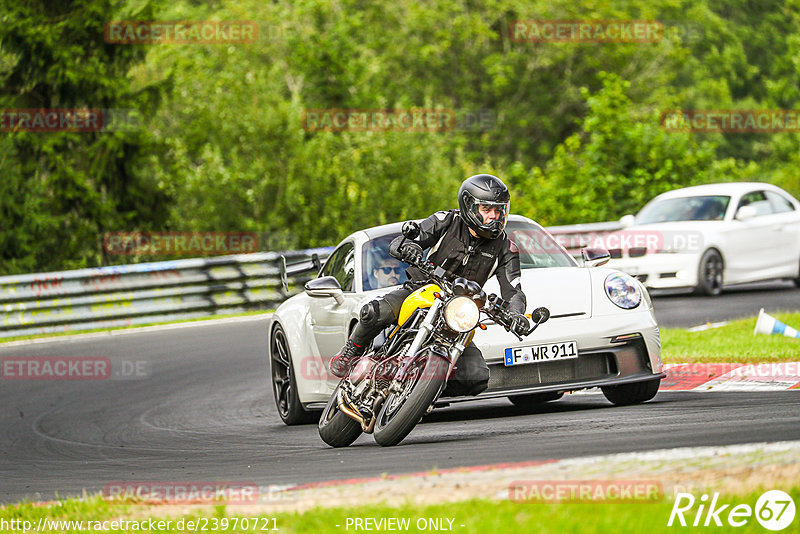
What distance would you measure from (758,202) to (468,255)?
13035 mm

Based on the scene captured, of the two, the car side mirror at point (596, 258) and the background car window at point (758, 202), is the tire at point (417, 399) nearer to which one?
the car side mirror at point (596, 258)

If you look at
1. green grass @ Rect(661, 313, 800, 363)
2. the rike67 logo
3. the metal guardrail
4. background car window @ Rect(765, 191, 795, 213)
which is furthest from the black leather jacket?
background car window @ Rect(765, 191, 795, 213)

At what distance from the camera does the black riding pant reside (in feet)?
26.5

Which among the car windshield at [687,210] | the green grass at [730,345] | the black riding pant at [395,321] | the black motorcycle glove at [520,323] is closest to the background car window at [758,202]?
the car windshield at [687,210]

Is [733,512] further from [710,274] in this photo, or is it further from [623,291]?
[710,274]

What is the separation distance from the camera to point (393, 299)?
829cm

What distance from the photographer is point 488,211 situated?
8.04m

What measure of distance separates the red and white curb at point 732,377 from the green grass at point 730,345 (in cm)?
33

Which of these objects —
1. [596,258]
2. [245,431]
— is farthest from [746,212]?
[245,431]

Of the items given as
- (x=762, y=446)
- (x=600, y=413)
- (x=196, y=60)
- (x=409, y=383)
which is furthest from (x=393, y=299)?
(x=196, y=60)

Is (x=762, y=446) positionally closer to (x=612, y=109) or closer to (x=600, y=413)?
(x=600, y=413)

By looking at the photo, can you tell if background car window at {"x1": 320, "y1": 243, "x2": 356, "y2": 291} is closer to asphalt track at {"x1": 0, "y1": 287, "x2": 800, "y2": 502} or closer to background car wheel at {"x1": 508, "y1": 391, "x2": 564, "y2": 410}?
asphalt track at {"x1": 0, "y1": 287, "x2": 800, "y2": 502}

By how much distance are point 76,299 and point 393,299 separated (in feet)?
41.4

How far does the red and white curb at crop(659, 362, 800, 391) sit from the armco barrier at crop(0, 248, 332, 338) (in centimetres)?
782
